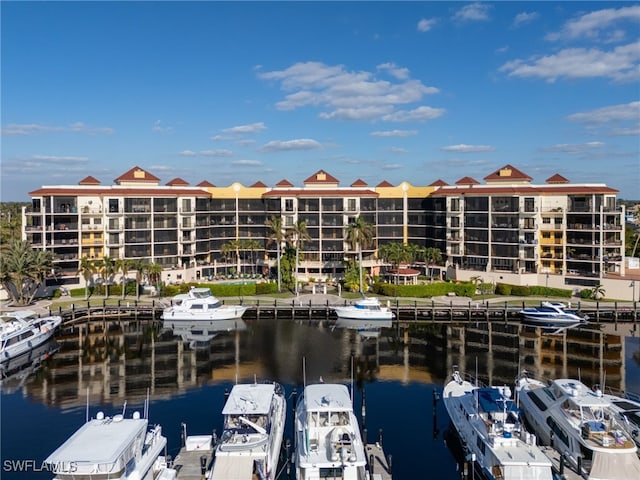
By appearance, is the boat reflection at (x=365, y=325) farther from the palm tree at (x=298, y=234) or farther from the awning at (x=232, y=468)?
the awning at (x=232, y=468)

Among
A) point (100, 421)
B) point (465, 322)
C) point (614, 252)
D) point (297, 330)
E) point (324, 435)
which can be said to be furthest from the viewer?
point (614, 252)

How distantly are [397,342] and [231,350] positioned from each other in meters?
17.8

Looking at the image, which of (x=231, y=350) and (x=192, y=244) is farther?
(x=192, y=244)

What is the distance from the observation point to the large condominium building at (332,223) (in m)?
79.9

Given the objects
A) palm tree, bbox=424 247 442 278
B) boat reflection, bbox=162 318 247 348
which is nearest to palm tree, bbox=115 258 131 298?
boat reflection, bbox=162 318 247 348

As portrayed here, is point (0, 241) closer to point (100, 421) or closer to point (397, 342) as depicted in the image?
point (397, 342)

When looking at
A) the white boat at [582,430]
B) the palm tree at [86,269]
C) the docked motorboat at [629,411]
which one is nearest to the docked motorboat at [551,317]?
the docked motorboat at [629,411]

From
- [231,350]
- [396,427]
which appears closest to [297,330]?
[231,350]

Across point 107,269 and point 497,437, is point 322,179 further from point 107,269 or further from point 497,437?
point 497,437

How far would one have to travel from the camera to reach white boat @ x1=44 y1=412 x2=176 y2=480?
2369 cm

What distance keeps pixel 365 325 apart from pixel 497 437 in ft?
122

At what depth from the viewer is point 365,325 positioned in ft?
218

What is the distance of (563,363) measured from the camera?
50.8 metres

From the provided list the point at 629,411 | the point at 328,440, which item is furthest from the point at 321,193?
the point at 328,440
